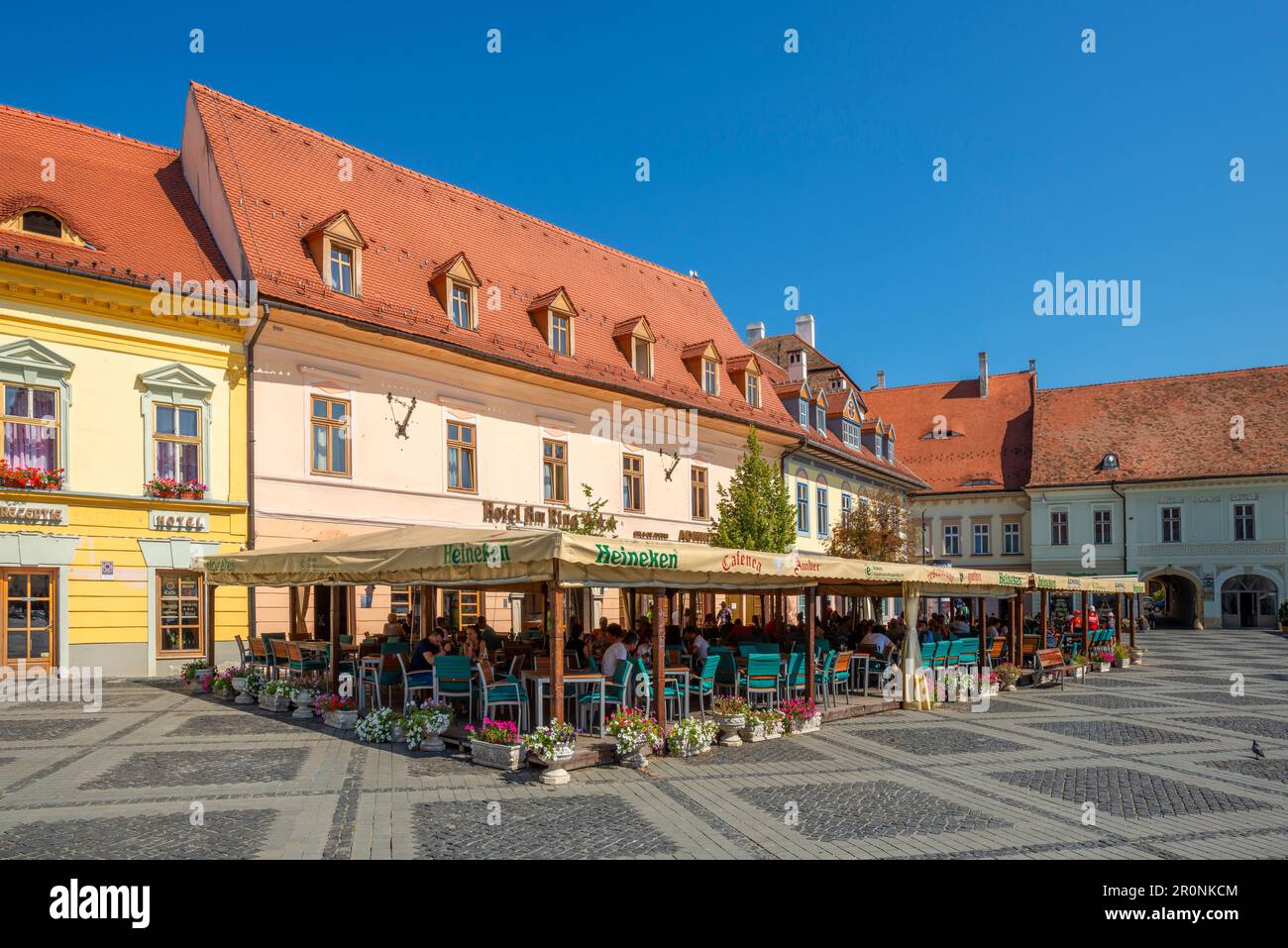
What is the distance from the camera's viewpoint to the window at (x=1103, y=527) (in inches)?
2072

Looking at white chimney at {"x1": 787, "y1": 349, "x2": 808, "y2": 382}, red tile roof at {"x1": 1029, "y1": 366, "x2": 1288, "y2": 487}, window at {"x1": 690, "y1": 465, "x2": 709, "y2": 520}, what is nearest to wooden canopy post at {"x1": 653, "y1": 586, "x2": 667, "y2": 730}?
window at {"x1": 690, "y1": 465, "x2": 709, "y2": 520}

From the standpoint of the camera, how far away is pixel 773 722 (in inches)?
551

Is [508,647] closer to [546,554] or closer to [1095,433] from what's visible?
[546,554]

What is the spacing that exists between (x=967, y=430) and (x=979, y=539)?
6692 mm

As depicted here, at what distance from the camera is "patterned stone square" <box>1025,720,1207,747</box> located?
46.0 ft

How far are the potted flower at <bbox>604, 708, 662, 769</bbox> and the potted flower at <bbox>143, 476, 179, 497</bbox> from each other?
12407 millimetres

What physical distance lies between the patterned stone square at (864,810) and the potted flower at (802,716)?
3542 mm

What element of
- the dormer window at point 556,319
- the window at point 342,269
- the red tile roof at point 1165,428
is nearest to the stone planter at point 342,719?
the window at point 342,269

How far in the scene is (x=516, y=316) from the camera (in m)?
28.4

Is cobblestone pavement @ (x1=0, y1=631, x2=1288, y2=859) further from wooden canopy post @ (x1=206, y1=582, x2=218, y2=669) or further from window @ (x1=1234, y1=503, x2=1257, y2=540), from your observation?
window @ (x1=1234, y1=503, x2=1257, y2=540)

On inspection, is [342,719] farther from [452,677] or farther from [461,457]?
[461,457]

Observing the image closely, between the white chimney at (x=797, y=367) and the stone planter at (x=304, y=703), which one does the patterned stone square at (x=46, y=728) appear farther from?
the white chimney at (x=797, y=367)

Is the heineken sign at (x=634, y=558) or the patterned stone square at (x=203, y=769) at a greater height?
the heineken sign at (x=634, y=558)

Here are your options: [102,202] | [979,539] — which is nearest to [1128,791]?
[102,202]
